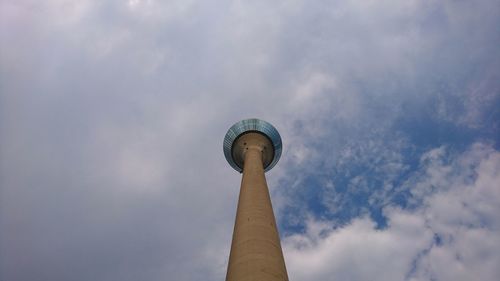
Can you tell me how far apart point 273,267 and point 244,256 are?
168 centimetres

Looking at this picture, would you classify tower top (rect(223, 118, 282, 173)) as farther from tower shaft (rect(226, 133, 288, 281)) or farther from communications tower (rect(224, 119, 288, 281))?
tower shaft (rect(226, 133, 288, 281))

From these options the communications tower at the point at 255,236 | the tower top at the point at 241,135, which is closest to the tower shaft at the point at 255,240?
the communications tower at the point at 255,236

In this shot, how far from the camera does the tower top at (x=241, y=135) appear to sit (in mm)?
41594

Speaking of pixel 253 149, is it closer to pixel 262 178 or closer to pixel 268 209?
pixel 262 178

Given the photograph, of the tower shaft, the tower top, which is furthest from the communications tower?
the tower top

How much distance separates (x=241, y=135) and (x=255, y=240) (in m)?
21.1

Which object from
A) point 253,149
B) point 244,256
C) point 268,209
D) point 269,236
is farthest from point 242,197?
point 253,149

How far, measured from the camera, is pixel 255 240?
842 inches

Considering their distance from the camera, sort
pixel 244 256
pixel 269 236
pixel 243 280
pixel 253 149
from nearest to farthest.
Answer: pixel 243 280, pixel 244 256, pixel 269 236, pixel 253 149

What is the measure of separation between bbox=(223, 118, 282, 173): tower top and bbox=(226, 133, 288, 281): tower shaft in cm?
1120

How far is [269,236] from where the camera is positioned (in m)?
22.3

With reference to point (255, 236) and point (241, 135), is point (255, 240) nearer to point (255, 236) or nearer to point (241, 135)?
point (255, 236)

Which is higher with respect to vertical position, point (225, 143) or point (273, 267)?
point (225, 143)

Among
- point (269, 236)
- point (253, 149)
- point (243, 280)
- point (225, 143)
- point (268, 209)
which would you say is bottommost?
point (243, 280)
